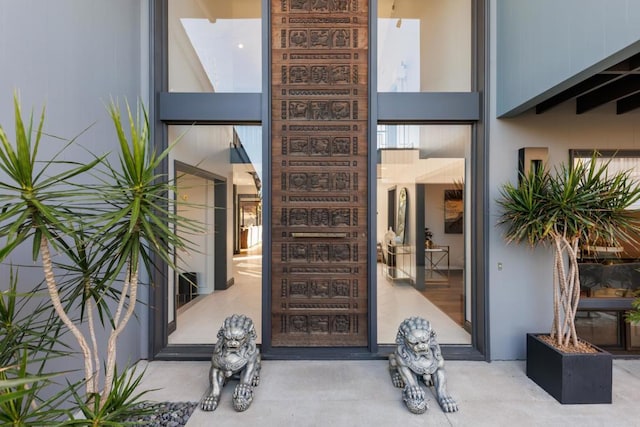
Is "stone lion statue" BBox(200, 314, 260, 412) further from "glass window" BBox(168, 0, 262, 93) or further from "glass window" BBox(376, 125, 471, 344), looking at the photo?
"glass window" BBox(168, 0, 262, 93)

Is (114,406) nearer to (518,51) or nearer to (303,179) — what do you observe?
(303,179)

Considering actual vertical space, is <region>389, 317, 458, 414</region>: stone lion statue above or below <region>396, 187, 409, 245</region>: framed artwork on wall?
below

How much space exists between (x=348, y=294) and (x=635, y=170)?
337 cm

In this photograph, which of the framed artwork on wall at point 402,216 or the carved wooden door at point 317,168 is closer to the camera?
the carved wooden door at point 317,168

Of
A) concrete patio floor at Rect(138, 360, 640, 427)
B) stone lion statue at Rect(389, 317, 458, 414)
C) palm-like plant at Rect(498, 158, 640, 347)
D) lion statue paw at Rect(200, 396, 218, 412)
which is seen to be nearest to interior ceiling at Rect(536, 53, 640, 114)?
palm-like plant at Rect(498, 158, 640, 347)

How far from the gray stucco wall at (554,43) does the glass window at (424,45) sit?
40 centimetres

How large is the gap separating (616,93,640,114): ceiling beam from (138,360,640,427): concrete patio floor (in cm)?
261

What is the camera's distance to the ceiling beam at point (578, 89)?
2.58 m

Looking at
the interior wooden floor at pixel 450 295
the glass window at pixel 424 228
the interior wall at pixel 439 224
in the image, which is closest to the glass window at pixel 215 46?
the glass window at pixel 424 228

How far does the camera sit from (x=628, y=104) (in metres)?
3.16

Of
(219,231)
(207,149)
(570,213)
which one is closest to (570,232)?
(570,213)

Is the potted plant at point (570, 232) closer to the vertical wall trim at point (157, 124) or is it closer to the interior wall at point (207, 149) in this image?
the interior wall at point (207, 149)

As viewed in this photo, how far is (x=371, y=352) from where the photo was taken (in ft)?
11.0

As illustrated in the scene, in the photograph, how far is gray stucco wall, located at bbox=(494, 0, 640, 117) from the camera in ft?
6.66
